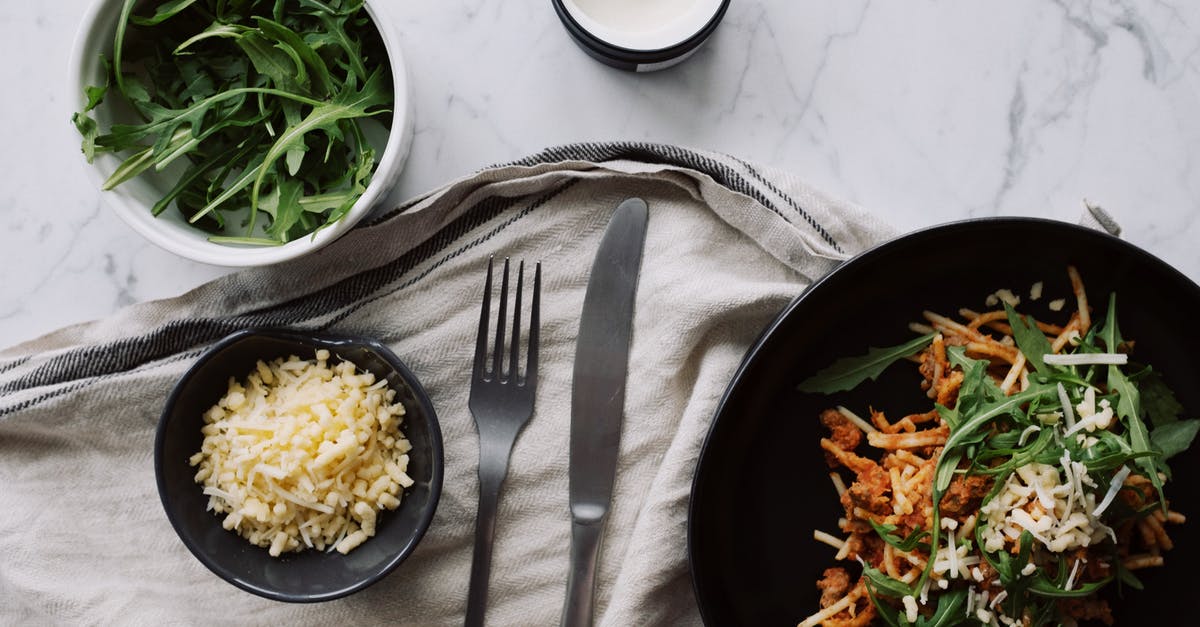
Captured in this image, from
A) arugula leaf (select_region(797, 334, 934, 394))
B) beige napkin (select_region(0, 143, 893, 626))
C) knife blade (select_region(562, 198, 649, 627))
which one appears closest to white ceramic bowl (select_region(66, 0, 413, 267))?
beige napkin (select_region(0, 143, 893, 626))

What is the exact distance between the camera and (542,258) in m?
1.50

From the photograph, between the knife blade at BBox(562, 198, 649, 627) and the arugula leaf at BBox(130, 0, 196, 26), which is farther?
the knife blade at BBox(562, 198, 649, 627)

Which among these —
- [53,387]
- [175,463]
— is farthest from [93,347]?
[175,463]

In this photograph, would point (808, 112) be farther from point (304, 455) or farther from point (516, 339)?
point (304, 455)

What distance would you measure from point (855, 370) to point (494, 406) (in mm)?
553

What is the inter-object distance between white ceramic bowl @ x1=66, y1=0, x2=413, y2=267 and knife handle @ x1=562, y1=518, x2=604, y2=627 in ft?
1.89

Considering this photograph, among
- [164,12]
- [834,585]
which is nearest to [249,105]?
[164,12]

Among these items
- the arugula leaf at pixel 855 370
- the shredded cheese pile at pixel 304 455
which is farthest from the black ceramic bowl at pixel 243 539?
the arugula leaf at pixel 855 370

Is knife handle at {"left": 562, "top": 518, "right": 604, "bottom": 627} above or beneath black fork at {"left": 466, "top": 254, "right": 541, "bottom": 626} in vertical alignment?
beneath

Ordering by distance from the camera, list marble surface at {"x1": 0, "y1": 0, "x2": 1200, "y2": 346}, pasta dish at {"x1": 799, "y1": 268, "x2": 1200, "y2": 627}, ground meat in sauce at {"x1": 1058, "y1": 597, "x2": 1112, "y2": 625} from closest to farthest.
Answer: pasta dish at {"x1": 799, "y1": 268, "x2": 1200, "y2": 627}
ground meat in sauce at {"x1": 1058, "y1": 597, "x2": 1112, "y2": 625}
marble surface at {"x1": 0, "y1": 0, "x2": 1200, "y2": 346}

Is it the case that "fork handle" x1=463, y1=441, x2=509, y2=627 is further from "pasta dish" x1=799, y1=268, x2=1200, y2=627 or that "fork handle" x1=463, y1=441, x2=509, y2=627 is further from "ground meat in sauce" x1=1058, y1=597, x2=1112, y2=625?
"ground meat in sauce" x1=1058, y1=597, x2=1112, y2=625

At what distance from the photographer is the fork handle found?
1456 mm

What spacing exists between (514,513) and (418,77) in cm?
72

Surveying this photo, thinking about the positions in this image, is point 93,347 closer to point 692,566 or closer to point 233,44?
point 233,44
